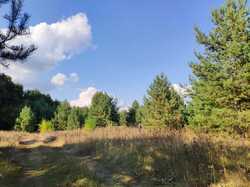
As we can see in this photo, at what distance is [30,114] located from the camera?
51219 millimetres

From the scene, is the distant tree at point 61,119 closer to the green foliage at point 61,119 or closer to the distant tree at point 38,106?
the green foliage at point 61,119

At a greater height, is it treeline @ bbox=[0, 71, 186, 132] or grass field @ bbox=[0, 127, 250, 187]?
treeline @ bbox=[0, 71, 186, 132]

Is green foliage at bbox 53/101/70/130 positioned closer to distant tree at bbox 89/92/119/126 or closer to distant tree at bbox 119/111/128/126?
distant tree at bbox 89/92/119/126

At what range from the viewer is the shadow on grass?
23.2 ft

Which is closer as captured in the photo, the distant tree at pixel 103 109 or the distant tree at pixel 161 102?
the distant tree at pixel 161 102

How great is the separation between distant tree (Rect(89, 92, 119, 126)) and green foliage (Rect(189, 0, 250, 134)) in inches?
1316

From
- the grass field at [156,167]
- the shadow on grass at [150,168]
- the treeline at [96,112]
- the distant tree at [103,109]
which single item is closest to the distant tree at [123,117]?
the treeline at [96,112]

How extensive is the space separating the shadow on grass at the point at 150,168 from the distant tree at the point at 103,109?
4471cm

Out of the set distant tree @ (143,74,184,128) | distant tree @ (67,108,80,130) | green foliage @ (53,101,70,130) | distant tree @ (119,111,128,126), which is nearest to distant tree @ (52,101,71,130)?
green foliage @ (53,101,70,130)

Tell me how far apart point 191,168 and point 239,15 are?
56.8 ft

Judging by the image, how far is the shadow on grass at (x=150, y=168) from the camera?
7.09 m

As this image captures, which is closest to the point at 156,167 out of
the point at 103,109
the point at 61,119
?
the point at 103,109

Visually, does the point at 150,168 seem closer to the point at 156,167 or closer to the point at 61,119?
Answer: the point at 156,167

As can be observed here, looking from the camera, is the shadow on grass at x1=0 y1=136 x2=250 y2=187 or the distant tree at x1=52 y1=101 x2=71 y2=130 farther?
the distant tree at x1=52 y1=101 x2=71 y2=130
